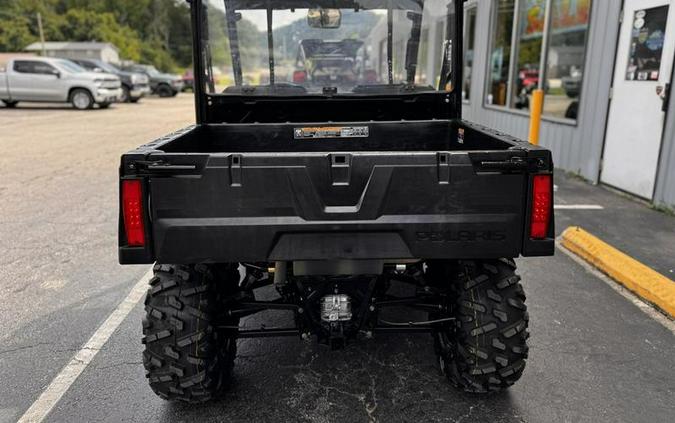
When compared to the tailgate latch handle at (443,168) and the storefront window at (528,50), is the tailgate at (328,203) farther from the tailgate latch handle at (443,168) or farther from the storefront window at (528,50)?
the storefront window at (528,50)

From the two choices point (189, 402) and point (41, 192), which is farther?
point (41, 192)

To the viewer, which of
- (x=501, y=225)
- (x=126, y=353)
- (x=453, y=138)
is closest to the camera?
(x=501, y=225)

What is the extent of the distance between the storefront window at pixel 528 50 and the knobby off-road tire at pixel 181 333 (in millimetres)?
8884

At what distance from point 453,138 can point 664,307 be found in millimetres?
2123

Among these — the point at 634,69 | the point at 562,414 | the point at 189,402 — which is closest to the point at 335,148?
the point at 189,402

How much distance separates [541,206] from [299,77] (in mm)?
2443

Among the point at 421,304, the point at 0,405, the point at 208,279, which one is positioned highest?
the point at 208,279

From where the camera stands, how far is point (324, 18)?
4.26 metres

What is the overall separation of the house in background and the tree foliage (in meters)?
3.04

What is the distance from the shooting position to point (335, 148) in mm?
4016

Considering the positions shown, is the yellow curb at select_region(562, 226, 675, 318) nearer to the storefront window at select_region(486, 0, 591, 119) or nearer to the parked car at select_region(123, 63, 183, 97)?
the storefront window at select_region(486, 0, 591, 119)

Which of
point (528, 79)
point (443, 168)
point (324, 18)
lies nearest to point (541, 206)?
point (443, 168)

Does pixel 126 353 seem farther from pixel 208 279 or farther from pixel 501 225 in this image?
pixel 501 225

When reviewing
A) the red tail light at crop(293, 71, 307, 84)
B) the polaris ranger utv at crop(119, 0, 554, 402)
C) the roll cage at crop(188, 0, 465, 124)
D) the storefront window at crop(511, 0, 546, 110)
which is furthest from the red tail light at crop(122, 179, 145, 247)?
the storefront window at crop(511, 0, 546, 110)
